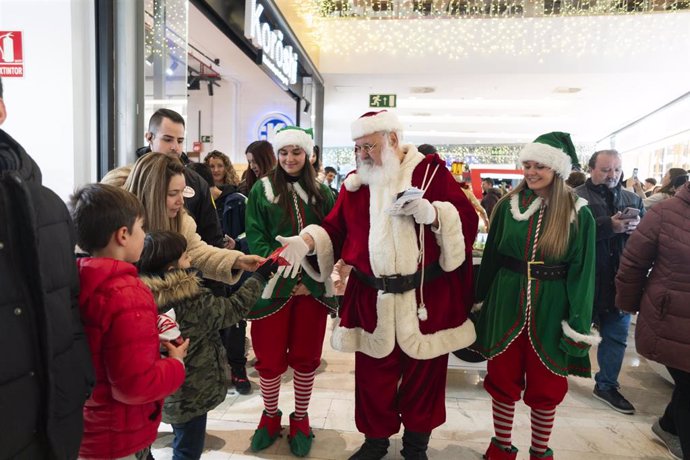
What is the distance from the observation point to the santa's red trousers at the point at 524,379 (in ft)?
6.86

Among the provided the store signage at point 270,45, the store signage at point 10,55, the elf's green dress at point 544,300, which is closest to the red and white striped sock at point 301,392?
the elf's green dress at point 544,300

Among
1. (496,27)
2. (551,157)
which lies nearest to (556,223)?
(551,157)

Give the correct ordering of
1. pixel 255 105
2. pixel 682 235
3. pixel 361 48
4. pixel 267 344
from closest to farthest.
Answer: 1. pixel 682 235
2. pixel 267 344
3. pixel 361 48
4. pixel 255 105

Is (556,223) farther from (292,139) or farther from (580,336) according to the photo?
(292,139)

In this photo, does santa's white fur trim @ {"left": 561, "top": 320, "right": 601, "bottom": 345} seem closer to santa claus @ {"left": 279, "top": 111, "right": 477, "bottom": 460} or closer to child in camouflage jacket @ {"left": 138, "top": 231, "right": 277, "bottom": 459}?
santa claus @ {"left": 279, "top": 111, "right": 477, "bottom": 460}

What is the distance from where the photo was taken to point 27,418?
93 cm

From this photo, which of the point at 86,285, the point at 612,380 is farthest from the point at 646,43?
the point at 86,285

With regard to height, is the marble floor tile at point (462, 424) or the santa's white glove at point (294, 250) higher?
the santa's white glove at point (294, 250)

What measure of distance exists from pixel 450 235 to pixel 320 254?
25.0 inches

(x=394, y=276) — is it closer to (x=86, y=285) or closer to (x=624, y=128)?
(x=86, y=285)

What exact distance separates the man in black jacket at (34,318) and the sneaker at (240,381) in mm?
2082

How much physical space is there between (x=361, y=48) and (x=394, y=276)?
6.88 m

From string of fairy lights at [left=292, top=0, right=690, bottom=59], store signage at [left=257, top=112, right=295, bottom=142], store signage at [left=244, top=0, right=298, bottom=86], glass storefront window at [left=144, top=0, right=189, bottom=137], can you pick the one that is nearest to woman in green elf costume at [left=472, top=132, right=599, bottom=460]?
→ glass storefront window at [left=144, top=0, right=189, bottom=137]

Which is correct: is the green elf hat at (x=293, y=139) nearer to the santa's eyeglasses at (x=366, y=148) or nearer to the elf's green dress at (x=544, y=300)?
the santa's eyeglasses at (x=366, y=148)
